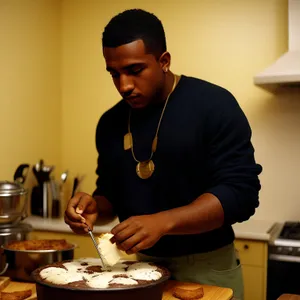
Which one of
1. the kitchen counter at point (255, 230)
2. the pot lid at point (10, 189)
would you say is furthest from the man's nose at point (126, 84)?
the kitchen counter at point (255, 230)

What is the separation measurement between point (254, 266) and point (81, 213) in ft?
4.39

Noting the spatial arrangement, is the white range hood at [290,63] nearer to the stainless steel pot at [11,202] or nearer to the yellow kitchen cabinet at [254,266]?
the yellow kitchen cabinet at [254,266]

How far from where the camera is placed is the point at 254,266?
8.65 ft

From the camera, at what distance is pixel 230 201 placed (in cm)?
143

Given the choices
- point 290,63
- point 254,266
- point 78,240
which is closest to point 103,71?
point 78,240

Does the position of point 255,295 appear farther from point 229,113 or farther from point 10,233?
point 229,113

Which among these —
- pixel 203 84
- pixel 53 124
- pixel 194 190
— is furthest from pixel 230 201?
pixel 53 124

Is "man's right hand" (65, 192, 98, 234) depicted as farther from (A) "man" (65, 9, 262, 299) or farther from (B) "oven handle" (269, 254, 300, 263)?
(B) "oven handle" (269, 254, 300, 263)

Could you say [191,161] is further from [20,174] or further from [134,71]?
[20,174]

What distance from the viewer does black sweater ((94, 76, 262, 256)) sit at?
150 centimetres

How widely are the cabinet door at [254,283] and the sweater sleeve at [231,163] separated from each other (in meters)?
1.20

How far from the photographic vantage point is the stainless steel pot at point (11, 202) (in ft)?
6.98

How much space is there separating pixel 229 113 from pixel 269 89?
1503 mm

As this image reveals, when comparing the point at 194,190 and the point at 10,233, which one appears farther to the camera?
the point at 10,233
